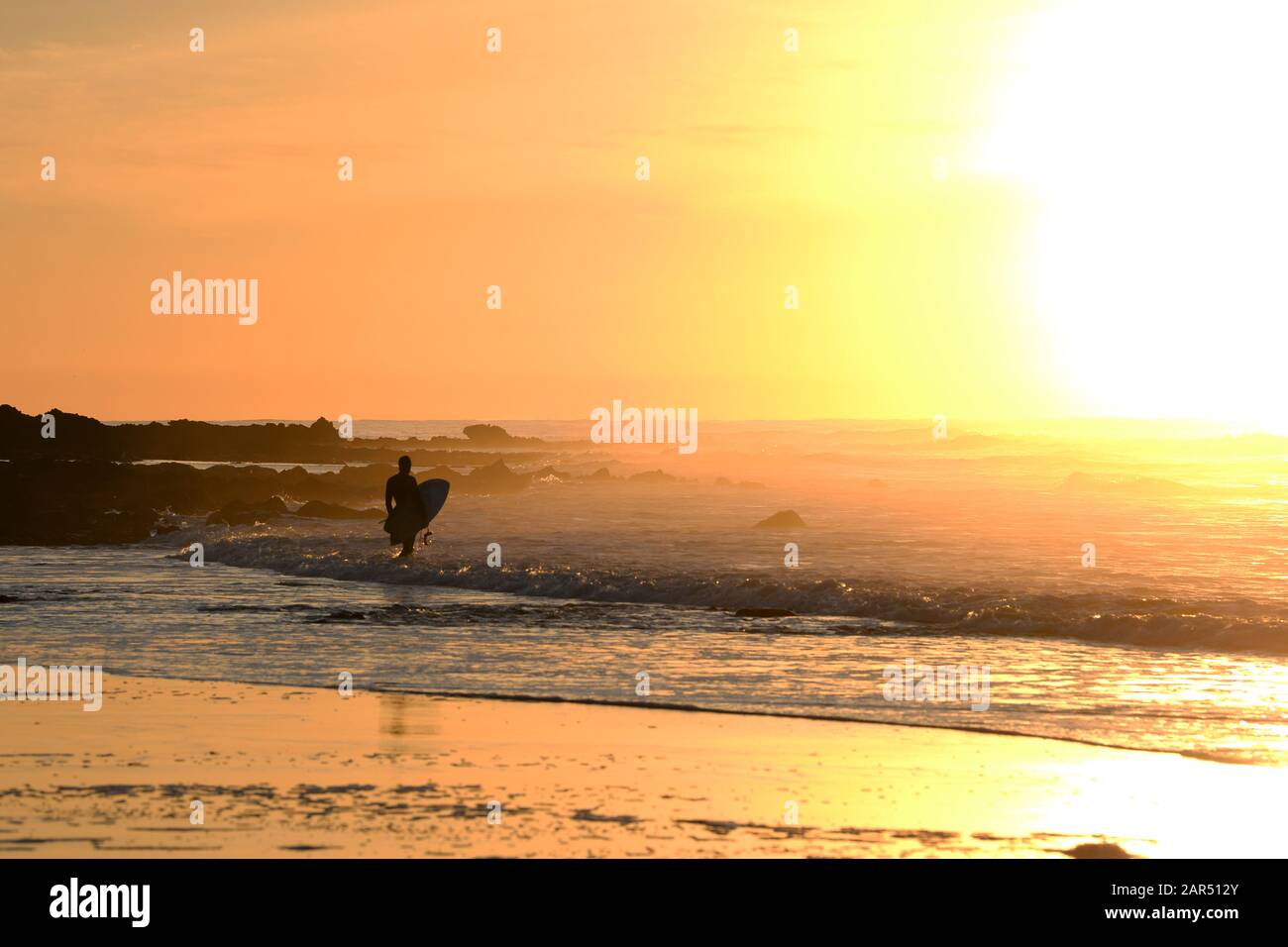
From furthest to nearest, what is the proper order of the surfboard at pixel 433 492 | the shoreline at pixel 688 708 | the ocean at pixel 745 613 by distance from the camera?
1. the surfboard at pixel 433 492
2. the ocean at pixel 745 613
3. the shoreline at pixel 688 708

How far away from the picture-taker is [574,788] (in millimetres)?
10016

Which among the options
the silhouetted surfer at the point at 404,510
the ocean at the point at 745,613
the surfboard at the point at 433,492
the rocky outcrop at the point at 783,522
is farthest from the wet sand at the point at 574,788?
the rocky outcrop at the point at 783,522

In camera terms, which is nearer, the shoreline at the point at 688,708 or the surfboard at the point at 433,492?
the shoreline at the point at 688,708

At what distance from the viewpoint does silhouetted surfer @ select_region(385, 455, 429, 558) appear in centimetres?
2772

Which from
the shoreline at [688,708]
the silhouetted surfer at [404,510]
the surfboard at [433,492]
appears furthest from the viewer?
the surfboard at [433,492]

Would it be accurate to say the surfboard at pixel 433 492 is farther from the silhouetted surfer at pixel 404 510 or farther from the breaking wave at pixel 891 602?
the silhouetted surfer at pixel 404 510

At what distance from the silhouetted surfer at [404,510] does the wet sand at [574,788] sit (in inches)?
566

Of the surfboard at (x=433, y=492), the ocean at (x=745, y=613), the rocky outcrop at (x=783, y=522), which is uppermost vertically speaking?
the surfboard at (x=433, y=492)

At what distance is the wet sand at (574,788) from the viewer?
8.49 metres

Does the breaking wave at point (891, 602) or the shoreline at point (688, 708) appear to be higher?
the breaking wave at point (891, 602)

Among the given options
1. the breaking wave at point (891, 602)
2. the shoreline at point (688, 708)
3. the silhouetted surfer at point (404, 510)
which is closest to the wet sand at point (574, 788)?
the shoreline at point (688, 708)

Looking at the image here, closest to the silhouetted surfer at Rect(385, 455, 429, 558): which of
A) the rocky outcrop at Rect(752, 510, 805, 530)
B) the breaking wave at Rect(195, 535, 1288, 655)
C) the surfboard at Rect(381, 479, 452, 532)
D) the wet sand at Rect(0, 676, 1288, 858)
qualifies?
the breaking wave at Rect(195, 535, 1288, 655)

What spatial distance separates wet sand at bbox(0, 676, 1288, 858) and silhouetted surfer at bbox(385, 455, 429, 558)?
47.2 feet
